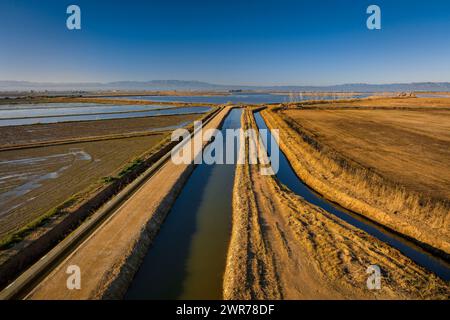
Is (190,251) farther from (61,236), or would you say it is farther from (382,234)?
(382,234)

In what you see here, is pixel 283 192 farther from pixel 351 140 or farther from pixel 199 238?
pixel 351 140

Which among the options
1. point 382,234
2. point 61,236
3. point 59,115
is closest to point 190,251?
point 61,236

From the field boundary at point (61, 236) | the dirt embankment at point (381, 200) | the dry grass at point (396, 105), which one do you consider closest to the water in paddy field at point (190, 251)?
the field boundary at point (61, 236)

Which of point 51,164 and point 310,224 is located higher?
point 51,164

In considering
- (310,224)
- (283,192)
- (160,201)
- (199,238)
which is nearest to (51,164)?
(160,201)

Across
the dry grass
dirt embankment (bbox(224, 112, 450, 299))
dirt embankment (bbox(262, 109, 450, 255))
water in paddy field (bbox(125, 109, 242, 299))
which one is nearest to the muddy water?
dirt embankment (bbox(262, 109, 450, 255))

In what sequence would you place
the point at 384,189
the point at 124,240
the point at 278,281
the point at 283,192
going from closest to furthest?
the point at 278,281 → the point at 124,240 → the point at 384,189 → the point at 283,192

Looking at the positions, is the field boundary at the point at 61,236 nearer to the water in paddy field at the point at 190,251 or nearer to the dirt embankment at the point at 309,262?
the water in paddy field at the point at 190,251

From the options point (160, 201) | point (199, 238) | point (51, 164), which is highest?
point (51, 164)
